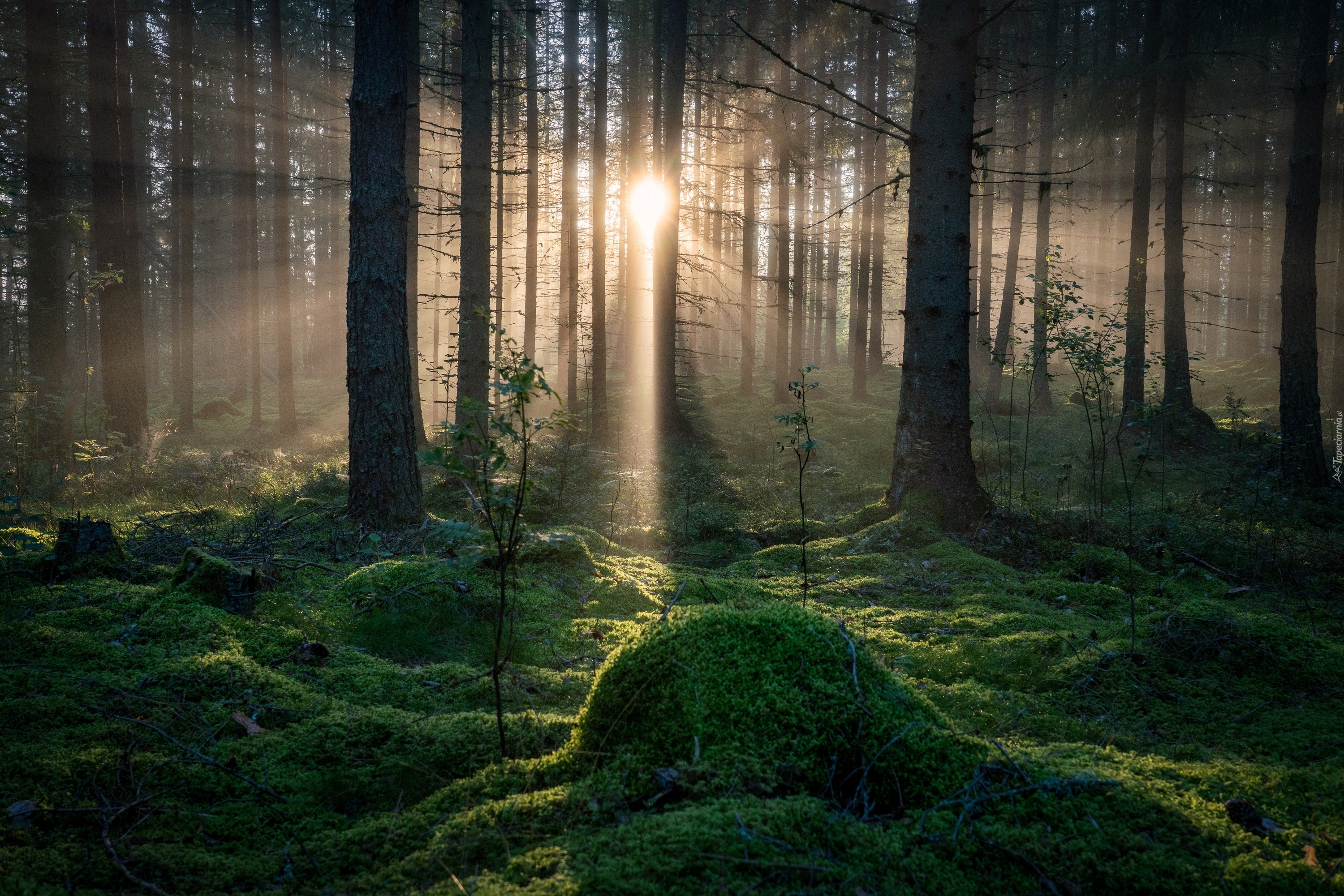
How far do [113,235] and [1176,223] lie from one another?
21.3 m

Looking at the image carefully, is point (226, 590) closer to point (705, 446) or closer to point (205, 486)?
point (205, 486)

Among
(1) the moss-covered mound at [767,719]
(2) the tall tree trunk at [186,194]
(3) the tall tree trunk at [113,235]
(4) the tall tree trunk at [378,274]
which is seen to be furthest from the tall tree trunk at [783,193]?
(1) the moss-covered mound at [767,719]

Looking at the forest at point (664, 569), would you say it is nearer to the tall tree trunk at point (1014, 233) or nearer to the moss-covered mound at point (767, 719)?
the moss-covered mound at point (767, 719)

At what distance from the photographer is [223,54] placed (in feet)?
82.6

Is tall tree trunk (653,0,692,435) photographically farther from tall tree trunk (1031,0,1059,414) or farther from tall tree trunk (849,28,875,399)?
tall tree trunk (1031,0,1059,414)

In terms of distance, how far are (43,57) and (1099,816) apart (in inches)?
676

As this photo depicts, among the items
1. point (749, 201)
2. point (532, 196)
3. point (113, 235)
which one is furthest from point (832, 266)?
point (113, 235)

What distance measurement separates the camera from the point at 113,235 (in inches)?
453

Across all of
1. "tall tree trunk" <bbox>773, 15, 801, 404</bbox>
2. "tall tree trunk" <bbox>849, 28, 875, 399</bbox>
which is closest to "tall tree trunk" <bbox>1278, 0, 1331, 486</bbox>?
"tall tree trunk" <bbox>773, 15, 801, 404</bbox>

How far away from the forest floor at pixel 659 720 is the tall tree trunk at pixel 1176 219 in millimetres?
10330

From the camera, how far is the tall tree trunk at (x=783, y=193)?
1747 centimetres

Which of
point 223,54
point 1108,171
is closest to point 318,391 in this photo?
point 223,54

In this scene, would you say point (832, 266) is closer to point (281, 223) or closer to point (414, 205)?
point (281, 223)

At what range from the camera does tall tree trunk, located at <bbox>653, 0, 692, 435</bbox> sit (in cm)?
1349
